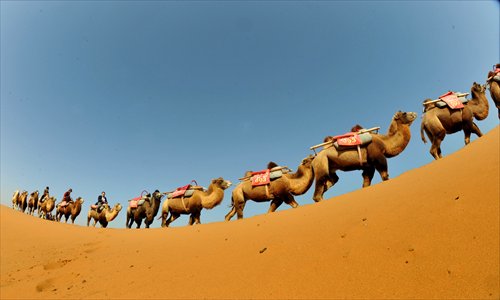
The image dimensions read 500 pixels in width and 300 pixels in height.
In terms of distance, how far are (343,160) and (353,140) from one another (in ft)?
2.15

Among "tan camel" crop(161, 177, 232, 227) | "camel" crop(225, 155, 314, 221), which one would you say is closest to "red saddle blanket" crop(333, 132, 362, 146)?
"camel" crop(225, 155, 314, 221)

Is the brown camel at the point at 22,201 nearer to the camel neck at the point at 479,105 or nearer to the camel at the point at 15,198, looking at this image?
the camel at the point at 15,198

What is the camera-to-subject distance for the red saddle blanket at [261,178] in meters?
11.1

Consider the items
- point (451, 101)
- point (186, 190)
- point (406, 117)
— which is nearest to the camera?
point (406, 117)

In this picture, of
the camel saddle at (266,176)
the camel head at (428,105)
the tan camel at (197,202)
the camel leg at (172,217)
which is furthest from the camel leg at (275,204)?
the camel head at (428,105)

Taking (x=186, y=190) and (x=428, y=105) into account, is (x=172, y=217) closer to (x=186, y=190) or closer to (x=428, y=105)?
(x=186, y=190)

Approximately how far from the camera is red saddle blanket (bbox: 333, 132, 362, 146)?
8.78 m

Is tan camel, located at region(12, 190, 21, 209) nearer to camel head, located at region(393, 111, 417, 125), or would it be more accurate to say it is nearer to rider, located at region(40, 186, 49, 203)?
rider, located at region(40, 186, 49, 203)

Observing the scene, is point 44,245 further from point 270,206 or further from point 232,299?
point 232,299

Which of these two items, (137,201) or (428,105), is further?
(137,201)

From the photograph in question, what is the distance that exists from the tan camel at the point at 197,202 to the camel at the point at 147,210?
233 centimetres

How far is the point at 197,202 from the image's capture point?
13.5 m

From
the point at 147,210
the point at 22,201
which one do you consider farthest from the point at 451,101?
the point at 22,201

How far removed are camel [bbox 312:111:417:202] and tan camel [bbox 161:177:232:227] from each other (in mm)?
4975
